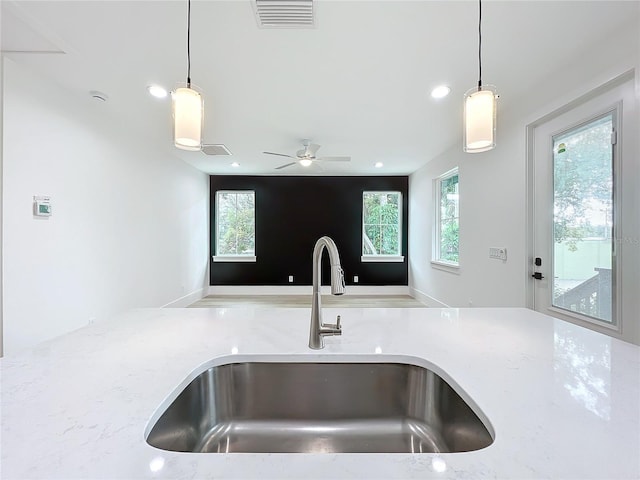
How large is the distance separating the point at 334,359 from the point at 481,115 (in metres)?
1.27

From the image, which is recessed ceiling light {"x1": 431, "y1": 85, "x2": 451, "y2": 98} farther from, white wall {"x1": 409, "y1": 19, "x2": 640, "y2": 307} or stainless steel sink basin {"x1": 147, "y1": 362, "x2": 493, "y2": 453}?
stainless steel sink basin {"x1": 147, "y1": 362, "x2": 493, "y2": 453}

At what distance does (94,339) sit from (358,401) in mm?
888

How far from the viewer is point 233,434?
78 cm

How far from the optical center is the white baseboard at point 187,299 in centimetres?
456

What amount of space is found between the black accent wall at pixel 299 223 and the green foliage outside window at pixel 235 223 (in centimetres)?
12

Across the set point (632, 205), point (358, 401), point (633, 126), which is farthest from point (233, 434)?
point (633, 126)

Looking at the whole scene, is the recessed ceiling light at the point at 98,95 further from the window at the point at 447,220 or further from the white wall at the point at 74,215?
the window at the point at 447,220

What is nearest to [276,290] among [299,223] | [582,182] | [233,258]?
[233,258]

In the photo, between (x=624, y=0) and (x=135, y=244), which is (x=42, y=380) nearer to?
(x=624, y=0)

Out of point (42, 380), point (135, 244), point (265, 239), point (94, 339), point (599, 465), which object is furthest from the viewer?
point (265, 239)

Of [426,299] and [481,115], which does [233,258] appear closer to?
[426,299]

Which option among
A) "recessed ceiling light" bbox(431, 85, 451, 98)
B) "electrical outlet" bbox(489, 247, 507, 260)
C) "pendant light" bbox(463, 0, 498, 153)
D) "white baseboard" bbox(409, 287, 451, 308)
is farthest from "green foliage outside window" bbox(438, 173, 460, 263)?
"pendant light" bbox(463, 0, 498, 153)

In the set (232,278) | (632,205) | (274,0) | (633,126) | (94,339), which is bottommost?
(232,278)

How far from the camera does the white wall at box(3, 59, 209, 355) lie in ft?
7.18
